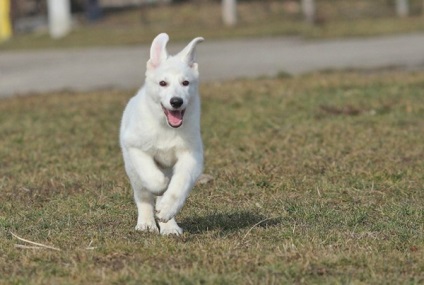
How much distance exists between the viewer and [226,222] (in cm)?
643

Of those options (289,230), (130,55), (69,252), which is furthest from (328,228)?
(130,55)

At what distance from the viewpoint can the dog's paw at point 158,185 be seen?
Result: 19.0 feet

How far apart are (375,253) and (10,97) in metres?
10.1

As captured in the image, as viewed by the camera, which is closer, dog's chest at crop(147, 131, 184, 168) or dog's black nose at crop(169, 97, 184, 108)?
dog's black nose at crop(169, 97, 184, 108)

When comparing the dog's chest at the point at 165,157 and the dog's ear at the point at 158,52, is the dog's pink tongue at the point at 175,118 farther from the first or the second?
the dog's ear at the point at 158,52

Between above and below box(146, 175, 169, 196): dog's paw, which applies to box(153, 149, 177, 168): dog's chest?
above

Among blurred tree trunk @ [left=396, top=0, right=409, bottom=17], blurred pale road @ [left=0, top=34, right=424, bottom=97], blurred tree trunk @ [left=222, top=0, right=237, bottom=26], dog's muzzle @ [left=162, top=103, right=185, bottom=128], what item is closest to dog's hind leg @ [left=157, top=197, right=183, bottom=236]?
dog's muzzle @ [left=162, top=103, right=185, bottom=128]

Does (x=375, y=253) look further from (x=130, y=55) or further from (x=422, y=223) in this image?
(x=130, y=55)

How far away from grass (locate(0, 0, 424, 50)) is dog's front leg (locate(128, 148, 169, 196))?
62.7 feet

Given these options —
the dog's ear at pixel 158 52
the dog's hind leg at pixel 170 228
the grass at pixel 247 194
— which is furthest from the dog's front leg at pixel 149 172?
the dog's ear at pixel 158 52

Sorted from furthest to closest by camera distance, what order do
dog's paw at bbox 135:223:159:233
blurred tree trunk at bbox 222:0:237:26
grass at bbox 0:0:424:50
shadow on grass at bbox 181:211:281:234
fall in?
blurred tree trunk at bbox 222:0:237:26 → grass at bbox 0:0:424:50 → shadow on grass at bbox 181:211:281:234 → dog's paw at bbox 135:223:159:233

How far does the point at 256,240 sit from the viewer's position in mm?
5777

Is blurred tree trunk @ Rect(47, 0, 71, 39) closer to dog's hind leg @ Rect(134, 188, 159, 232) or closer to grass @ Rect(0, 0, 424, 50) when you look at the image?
grass @ Rect(0, 0, 424, 50)

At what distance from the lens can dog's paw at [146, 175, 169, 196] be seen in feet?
19.0
